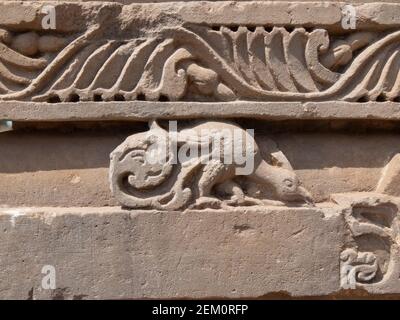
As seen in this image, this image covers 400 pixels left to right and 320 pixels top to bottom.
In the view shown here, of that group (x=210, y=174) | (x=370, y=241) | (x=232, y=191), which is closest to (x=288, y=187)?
(x=232, y=191)

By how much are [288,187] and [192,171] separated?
1.59 ft

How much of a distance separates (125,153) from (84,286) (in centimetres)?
68

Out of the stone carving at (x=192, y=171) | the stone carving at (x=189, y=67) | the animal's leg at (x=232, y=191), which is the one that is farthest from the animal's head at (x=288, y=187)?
the stone carving at (x=189, y=67)

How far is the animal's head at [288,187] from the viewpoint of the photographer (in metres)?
3.15

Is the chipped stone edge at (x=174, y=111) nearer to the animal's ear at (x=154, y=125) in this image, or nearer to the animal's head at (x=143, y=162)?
the animal's ear at (x=154, y=125)

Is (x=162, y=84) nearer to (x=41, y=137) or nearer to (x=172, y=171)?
(x=172, y=171)

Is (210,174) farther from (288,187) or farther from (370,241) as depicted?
(370,241)

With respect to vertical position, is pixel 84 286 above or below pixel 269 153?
below

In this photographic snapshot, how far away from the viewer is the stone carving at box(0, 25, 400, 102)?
3.19m

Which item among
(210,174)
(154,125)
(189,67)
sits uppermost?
(189,67)

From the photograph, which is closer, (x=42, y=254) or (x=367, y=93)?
(x=42, y=254)

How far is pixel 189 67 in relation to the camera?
3213 millimetres

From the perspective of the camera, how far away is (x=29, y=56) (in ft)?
10.6

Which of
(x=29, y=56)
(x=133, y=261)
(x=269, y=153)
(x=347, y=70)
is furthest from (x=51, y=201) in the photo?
(x=347, y=70)
